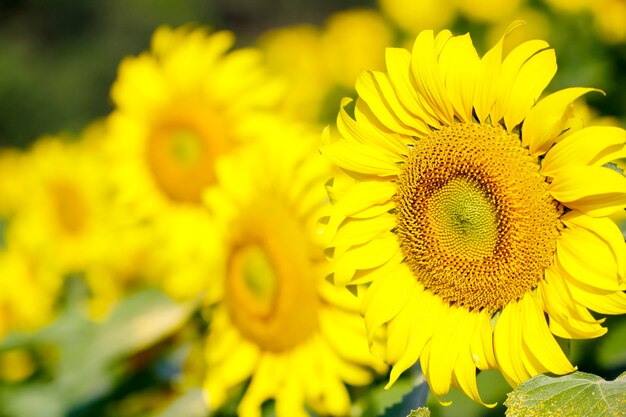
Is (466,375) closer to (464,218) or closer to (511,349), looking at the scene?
(511,349)

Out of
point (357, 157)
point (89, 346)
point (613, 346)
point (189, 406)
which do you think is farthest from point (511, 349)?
point (89, 346)

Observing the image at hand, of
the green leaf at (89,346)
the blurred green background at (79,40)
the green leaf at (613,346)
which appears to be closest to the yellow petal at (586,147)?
the green leaf at (613,346)

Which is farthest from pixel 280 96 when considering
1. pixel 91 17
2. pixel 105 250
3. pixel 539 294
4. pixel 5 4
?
pixel 5 4

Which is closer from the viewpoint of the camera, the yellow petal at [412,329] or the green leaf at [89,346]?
the yellow petal at [412,329]

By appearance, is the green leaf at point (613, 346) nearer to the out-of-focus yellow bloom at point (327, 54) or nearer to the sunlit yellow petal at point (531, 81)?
the sunlit yellow petal at point (531, 81)

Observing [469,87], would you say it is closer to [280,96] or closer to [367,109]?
[367,109]

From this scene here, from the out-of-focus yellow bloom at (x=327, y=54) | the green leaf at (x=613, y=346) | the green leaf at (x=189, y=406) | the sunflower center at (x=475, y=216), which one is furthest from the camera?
the out-of-focus yellow bloom at (x=327, y=54)
